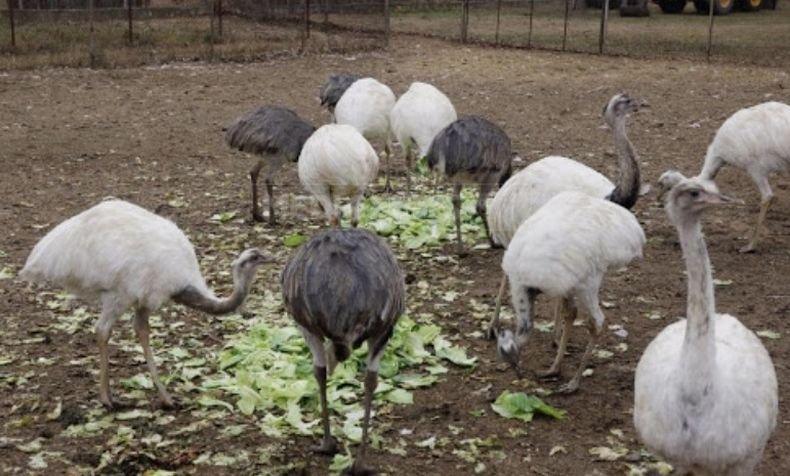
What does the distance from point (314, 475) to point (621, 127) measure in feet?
11.6

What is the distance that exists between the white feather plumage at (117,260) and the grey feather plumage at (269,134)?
310 centimetres

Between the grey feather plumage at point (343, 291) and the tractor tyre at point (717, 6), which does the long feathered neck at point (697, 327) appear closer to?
the grey feather plumage at point (343, 291)

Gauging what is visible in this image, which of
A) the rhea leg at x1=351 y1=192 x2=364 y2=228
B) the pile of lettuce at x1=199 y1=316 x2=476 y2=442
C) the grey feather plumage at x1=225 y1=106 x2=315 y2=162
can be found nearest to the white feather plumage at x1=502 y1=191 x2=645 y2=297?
the pile of lettuce at x1=199 y1=316 x2=476 y2=442

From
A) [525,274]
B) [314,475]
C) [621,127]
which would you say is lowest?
[314,475]

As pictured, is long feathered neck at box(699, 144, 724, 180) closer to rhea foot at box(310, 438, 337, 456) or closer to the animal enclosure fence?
rhea foot at box(310, 438, 337, 456)

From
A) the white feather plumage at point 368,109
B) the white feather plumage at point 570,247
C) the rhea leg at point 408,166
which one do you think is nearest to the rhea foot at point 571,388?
the white feather plumage at point 570,247

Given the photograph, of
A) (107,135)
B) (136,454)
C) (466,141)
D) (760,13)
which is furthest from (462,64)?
(760,13)

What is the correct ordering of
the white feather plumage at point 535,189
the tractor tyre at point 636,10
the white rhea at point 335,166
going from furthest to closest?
the tractor tyre at point 636,10
the white rhea at point 335,166
the white feather plumage at point 535,189

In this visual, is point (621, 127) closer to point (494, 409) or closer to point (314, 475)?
point (494, 409)

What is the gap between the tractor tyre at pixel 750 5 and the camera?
2717 cm

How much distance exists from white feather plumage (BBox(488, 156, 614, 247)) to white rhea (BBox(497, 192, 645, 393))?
0.73 metres

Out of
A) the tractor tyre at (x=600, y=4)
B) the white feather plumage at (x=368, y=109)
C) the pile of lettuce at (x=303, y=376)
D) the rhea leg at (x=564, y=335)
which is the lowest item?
the pile of lettuce at (x=303, y=376)

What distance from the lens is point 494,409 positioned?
17.1ft

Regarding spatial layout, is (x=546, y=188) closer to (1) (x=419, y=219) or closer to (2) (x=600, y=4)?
(1) (x=419, y=219)
